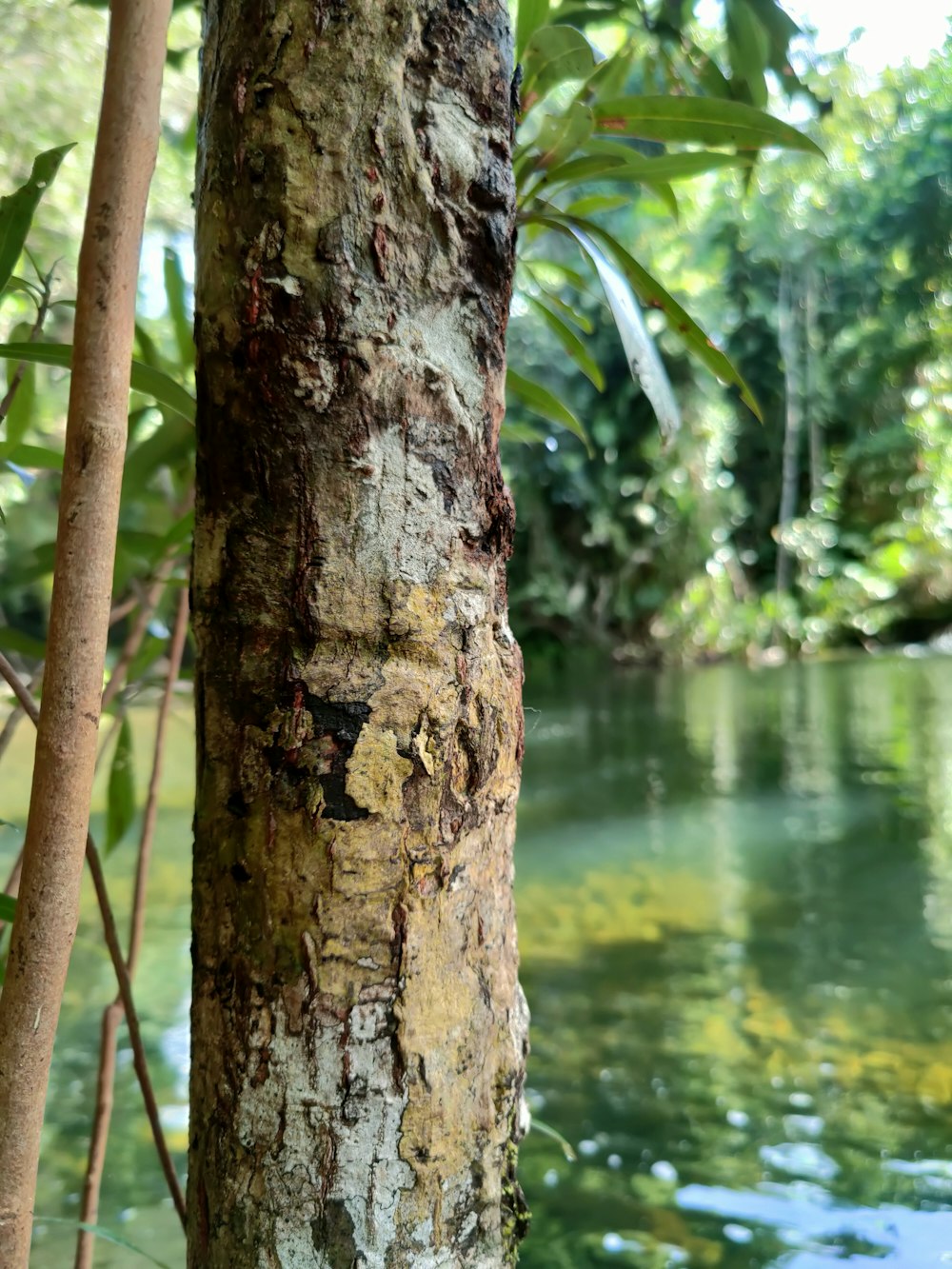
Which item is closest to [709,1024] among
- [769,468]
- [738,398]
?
[738,398]

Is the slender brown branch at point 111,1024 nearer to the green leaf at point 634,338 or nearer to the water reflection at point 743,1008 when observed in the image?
the green leaf at point 634,338

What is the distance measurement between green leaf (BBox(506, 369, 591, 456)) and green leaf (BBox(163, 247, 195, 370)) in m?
0.29

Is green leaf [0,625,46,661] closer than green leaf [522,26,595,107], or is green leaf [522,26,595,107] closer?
green leaf [522,26,595,107]

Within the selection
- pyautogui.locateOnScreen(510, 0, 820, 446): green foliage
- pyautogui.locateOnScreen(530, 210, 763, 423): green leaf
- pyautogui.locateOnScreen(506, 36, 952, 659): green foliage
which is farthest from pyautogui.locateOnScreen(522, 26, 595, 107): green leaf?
pyautogui.locateOnScreen(506, 36, 952, 659): green foliage

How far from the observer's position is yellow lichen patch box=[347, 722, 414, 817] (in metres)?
0.48

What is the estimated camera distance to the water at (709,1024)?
1.31 meters

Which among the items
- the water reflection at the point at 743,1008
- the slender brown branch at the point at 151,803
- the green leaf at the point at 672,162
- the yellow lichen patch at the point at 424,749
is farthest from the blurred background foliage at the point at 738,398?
the yellow lichen patch at the point at 424,749

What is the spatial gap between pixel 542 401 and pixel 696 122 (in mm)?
257

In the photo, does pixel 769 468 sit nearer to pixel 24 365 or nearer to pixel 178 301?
pixel 178 301

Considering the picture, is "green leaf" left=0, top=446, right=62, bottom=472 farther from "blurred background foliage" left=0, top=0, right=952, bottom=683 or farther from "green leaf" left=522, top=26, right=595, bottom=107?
"blurred background foliage" left=0, top=0, right=952, bottom=683

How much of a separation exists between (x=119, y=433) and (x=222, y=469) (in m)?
0.05

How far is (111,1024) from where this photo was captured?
0.88 metres

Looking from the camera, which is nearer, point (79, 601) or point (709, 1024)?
point (79, 601)

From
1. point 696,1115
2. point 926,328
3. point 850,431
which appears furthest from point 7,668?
point 850,431
